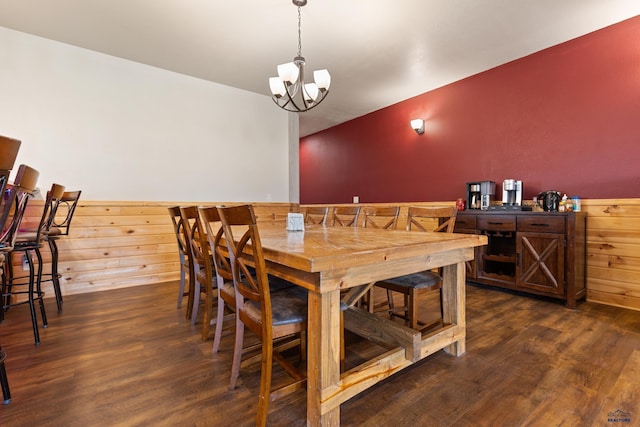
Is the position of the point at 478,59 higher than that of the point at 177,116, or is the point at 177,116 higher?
the point at 478,59

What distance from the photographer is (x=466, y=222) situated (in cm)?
325

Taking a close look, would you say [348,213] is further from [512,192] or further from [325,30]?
[512,192]

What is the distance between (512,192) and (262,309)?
3128 mm

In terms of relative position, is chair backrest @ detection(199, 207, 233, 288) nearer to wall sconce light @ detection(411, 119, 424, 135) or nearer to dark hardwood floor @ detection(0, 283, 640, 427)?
dark hardwood floor @ detection(0, 283, 640, 427)

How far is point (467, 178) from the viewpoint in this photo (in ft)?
12.3

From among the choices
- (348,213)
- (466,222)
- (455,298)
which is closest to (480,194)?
(466,222)

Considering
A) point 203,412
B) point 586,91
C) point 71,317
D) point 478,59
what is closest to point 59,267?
point 71,317

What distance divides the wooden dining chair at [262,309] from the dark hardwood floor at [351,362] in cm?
14

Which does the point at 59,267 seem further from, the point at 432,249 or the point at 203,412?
the point at 432,249

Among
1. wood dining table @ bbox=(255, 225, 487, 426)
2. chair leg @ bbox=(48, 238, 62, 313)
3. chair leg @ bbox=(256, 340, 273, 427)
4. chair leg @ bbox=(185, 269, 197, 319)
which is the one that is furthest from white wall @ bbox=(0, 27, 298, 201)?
chair leg @ bbox=(256, 340, 273, 427)

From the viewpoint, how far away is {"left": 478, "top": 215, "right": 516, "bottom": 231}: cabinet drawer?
293 cm

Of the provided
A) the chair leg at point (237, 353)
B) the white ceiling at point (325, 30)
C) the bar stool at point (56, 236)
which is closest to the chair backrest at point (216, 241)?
the chair leg at point (237, 353)

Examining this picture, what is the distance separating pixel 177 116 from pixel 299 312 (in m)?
3.35

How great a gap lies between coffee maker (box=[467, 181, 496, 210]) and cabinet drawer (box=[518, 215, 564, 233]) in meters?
0.47
